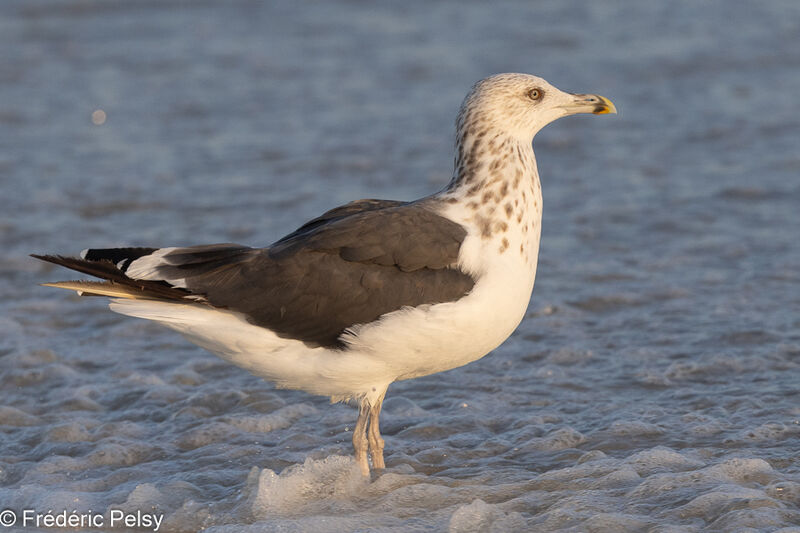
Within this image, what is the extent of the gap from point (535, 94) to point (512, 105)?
0.53 feet

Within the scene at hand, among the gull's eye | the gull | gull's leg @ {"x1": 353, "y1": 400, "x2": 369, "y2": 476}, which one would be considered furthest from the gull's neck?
gull's leg @ {"x1": 353, "y1": 400, "x2": 369, "y2": 476}

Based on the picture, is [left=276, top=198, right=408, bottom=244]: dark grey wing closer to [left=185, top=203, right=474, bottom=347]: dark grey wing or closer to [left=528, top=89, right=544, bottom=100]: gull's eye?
[left=185, top=203, right=474, bottom=347]: dark grey wing

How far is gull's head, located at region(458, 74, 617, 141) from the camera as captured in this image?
548 centimetres

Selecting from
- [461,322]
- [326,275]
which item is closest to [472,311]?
[461,322]

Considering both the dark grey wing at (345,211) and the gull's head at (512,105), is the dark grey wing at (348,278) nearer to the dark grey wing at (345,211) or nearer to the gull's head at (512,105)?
the dark grey wing at (345,211)

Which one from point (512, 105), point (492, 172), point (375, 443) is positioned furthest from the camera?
point (375, 443)

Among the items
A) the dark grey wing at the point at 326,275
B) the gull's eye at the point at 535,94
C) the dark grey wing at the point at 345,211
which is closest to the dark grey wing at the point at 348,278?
the dark grey wing at the point at 326,275

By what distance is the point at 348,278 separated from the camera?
5.14 meters

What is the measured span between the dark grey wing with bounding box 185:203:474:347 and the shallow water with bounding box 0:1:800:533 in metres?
0.87

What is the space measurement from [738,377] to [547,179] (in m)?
3.87

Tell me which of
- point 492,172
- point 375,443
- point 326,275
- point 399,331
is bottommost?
point 375,443

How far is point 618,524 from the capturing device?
16.2ft

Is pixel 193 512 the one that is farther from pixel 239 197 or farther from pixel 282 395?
pixel 239 197

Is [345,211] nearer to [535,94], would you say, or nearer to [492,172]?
[492,172]
